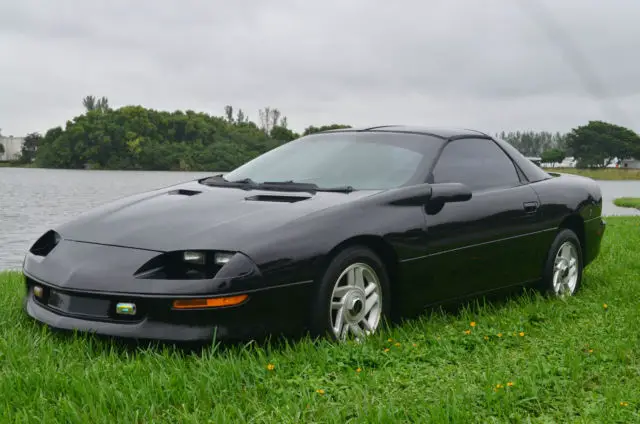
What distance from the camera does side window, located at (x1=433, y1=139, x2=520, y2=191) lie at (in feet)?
16.2

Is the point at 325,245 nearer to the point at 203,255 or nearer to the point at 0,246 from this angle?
the point at 203,255

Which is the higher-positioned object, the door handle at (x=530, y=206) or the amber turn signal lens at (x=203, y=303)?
the door handle at (x=530, y=206)

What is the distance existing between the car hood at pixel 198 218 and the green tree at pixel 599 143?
409 ft

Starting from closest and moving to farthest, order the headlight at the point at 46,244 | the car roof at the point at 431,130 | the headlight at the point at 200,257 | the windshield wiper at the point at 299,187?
1. the headlight at the point at 200,257
2. the headlight at the point at 46,244
3. the windshield wiper at the point at 299,187
4. the car roof at the point at 431,130

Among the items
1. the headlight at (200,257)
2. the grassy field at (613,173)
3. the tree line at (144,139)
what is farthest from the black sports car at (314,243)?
the grassy field at (613,173)

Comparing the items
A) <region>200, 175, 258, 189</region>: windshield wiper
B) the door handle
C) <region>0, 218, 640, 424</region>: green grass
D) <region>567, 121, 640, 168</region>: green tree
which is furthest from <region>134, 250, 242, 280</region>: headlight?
<region>567, 121, 640, 168</region>: green tree

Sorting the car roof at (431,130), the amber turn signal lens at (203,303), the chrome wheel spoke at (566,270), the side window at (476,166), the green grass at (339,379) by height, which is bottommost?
the green grass at (339,379)

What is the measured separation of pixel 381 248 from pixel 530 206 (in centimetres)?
170

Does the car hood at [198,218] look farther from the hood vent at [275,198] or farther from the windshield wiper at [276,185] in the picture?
the windshield wiper at [276,185]

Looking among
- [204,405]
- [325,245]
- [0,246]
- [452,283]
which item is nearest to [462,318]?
[452,283]

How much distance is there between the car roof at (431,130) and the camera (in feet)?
17.0

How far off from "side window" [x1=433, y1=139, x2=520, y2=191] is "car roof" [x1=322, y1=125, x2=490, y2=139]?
0.06 m

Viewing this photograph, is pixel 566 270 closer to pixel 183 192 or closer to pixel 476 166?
Answer: pixel 476 166

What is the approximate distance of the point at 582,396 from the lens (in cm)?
327
